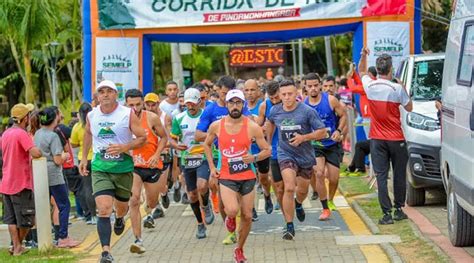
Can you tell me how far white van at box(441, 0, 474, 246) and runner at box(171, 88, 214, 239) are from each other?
134 inches

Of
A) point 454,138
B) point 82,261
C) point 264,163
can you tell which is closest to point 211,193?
point 264,163

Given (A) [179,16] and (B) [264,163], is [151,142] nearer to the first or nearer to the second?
(B) [264,163]

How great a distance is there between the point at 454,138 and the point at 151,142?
12.9ft

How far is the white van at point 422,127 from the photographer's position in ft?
46.9

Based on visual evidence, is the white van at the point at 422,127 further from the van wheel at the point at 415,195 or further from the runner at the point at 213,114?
the runner at the point at 213,114

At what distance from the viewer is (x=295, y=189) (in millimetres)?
12727

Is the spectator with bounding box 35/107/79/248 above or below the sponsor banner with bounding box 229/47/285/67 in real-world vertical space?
below

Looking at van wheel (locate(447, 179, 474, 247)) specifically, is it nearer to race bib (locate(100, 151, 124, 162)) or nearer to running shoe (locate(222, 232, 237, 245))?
running shoe (locate(222, 232, 237, 245))

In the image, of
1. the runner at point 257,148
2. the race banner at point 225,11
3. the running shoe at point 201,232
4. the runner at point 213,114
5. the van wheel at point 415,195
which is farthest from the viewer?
the race banner at point 225,11

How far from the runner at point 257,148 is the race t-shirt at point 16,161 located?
3.22 m

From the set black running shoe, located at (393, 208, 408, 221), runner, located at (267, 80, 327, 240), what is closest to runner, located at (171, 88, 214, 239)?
runner, located at (267, 80, 327, 240)

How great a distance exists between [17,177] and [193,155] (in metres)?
2.52

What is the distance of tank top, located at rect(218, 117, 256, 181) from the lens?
437 inches

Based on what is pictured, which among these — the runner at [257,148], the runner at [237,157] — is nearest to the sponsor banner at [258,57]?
the runner at [257,148]
